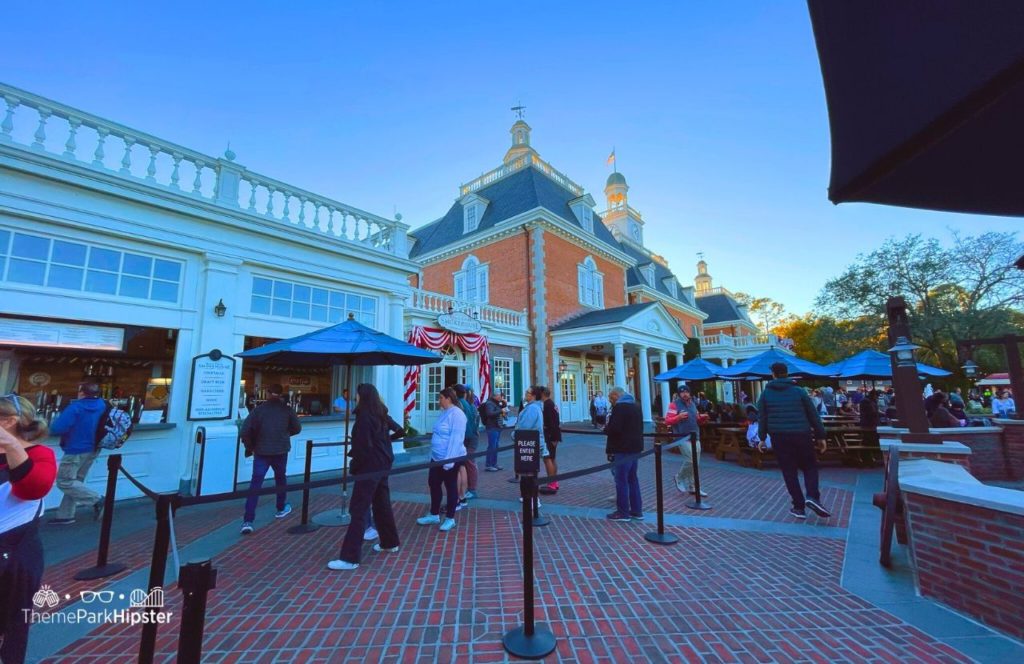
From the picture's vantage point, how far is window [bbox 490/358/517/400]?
16.5m

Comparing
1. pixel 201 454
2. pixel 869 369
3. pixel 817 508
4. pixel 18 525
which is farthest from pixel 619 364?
pixel 18 525

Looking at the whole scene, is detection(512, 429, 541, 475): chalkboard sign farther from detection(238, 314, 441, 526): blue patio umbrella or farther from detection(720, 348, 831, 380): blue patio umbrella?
detection(720, 348, 831, 380): blue patio umbrella

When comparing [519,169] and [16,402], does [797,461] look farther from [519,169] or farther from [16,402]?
[519,169]

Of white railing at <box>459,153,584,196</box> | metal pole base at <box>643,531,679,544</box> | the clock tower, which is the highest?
the clock tower

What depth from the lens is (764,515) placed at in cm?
577

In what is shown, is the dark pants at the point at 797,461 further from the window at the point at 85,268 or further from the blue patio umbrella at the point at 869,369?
the window at the point at 85,268

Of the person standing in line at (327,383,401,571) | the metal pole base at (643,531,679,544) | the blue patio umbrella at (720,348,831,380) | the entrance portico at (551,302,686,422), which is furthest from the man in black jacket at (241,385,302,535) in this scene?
the entrance portico at (551,302,686,422)

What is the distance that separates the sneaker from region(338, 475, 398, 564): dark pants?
5424 millimetres

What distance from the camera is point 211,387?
283 inches

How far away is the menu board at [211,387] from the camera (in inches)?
276

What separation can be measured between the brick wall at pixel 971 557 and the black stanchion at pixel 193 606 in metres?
4.77

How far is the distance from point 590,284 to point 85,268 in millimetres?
19328

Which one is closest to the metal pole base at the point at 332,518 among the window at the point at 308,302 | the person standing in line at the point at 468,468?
the person standing in line at the point at 468,468

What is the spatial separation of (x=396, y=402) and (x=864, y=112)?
9.86 m
